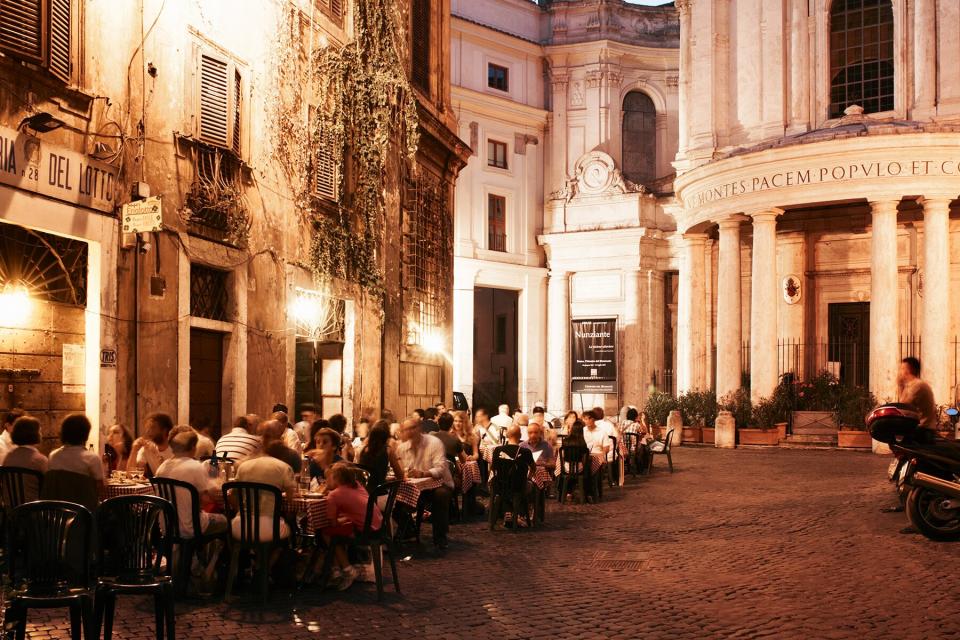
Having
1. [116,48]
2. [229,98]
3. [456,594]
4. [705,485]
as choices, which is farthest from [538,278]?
[456,594]

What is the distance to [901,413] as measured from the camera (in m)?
12.2

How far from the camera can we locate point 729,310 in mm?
30812

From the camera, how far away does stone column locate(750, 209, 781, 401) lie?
29.4 m

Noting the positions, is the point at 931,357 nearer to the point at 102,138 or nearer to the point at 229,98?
the point at 229,98

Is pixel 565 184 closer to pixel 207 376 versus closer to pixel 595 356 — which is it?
pixel 595 356

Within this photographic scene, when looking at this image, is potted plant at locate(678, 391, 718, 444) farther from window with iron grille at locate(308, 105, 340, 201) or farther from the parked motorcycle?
the parked motorcycle

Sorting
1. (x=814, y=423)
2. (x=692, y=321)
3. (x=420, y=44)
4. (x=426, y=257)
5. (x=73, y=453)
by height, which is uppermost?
(x=420, y=44)

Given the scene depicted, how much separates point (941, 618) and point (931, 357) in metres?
21.0

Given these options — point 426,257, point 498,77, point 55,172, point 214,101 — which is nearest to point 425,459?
point 55,172

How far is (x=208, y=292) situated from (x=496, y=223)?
27.7 meters

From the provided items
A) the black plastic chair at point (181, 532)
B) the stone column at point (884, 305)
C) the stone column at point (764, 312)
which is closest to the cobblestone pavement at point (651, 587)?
the black plastic chair at point (181, 532)

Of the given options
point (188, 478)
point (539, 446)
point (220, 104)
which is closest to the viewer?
point (188, 478)

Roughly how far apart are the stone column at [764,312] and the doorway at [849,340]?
3054 millimetres

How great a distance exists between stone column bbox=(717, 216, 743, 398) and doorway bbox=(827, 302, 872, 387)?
3.24 metres
